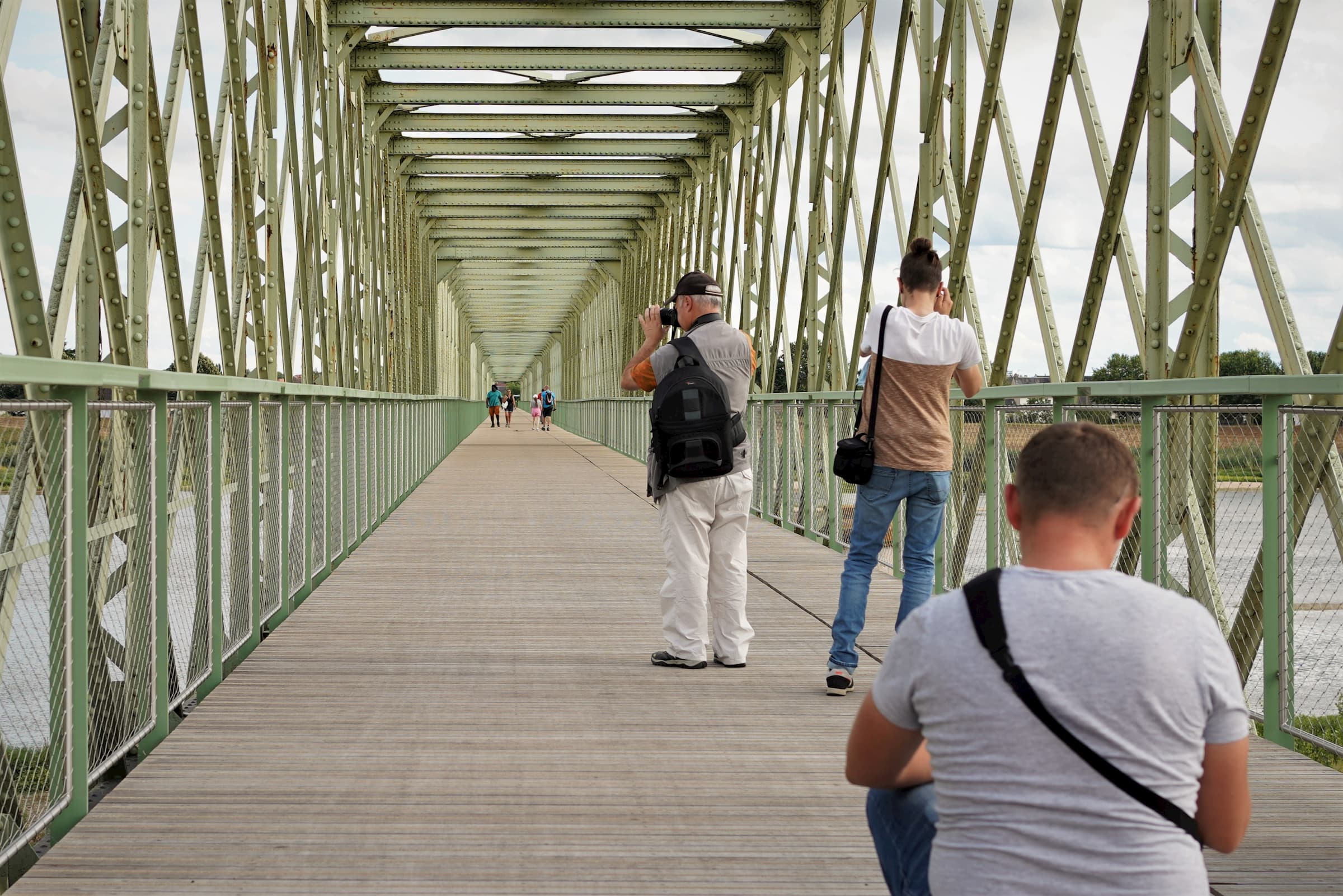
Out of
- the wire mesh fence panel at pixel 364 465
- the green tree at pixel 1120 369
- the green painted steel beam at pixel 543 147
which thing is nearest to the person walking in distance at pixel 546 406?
the green painted steel beam at pixel 543 147

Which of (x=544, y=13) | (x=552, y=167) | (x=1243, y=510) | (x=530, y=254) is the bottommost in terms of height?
(x=1243, y=510)

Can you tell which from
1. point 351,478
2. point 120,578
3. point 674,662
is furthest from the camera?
point 351,478

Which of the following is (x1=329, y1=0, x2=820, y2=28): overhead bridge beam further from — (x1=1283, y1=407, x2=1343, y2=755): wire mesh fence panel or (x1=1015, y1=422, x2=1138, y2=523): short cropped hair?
(x1=1015, y1=422, x2=1138, y2=523): short cropped hair

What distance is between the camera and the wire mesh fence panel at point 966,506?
6605 millimetres

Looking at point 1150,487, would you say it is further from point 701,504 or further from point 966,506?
point 966,506

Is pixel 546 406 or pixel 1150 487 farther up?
pixel 1150 487

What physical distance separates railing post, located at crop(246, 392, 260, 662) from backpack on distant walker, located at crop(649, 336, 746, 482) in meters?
1.81

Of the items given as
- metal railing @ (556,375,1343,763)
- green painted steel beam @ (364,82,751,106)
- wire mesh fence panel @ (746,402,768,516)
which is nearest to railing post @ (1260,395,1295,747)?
metal railing @ (556,375,1343,763)

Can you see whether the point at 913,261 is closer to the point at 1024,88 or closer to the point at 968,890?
the point at 968,890

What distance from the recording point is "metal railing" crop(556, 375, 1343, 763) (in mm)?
3977

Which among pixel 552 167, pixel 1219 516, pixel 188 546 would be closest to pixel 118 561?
pixel 188 546

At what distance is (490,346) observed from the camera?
287ft

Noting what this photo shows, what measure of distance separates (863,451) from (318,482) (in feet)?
13.9

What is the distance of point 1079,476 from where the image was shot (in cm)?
170
